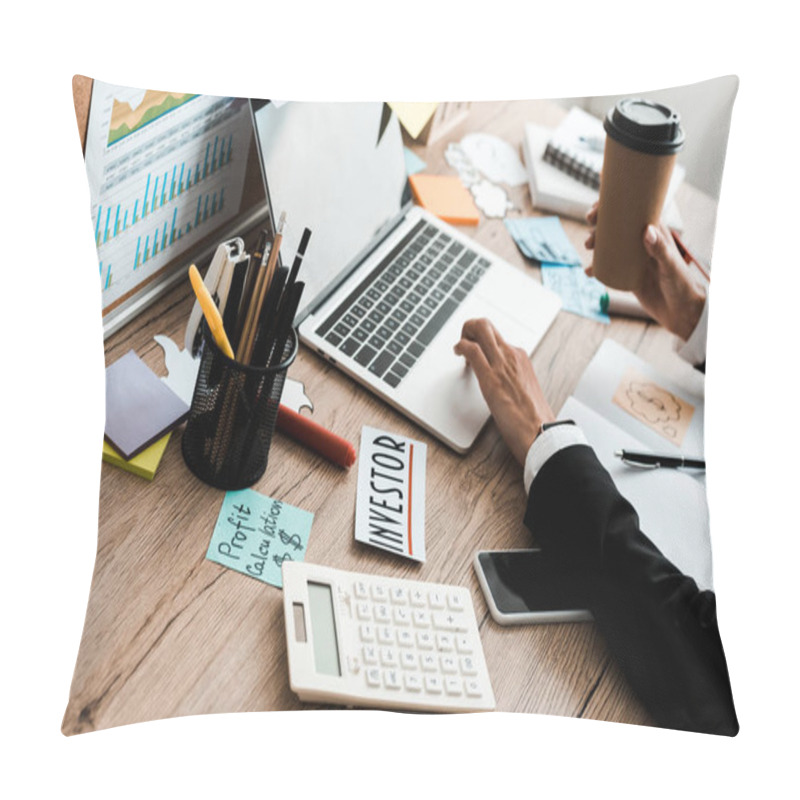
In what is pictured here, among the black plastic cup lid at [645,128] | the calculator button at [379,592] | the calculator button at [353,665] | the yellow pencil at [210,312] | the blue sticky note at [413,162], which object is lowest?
the calculator button at [353,665]

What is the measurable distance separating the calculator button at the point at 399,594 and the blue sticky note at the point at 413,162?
69 cm

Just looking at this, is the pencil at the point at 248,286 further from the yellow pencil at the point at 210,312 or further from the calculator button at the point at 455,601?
the calculator button at the point at 455,601

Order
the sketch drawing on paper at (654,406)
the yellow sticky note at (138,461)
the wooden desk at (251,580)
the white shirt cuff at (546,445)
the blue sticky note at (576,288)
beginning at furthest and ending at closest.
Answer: the blue sticky note at (576,288) → the sketch drawing on paper at (654,406) → the white shirt cuff at (546,445) → the yellow sticky note at (138,461) → the wooden desk at (251,580)

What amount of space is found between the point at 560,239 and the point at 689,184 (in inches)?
8.2

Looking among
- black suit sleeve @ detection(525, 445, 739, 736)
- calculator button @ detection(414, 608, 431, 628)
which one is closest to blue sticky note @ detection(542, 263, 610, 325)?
black suit sleeve @ detection(525, 445, 739, 736)

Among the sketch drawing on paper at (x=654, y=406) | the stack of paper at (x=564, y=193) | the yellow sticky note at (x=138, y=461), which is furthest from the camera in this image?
the stack of paper at (x=564, y=193)

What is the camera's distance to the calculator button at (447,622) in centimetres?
83

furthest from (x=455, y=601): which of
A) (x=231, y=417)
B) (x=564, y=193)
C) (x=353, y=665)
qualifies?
(x=564, y=193)

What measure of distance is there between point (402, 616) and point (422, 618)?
19mm

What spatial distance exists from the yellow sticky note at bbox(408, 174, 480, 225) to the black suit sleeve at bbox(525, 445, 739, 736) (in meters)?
0.48

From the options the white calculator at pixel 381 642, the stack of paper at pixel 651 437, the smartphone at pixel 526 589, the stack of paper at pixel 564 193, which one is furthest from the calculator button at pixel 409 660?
the stack of paper at pixel 564 193

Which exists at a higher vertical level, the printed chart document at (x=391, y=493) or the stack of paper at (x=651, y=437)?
the printed chart document at (x=391, y=493)

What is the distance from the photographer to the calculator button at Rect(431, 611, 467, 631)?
0.83 meters

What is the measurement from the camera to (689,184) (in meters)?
1.34
